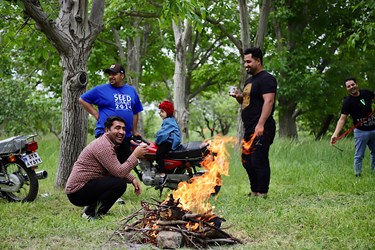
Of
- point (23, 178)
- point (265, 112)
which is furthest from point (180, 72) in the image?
point (265, 112)

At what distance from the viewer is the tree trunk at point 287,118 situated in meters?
25.2

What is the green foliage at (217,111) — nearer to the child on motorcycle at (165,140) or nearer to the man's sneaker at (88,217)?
the child on motorcycle at (165,140)

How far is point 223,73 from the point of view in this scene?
3030 cm

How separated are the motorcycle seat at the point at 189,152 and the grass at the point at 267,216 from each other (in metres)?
0.81

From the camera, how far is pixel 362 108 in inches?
420

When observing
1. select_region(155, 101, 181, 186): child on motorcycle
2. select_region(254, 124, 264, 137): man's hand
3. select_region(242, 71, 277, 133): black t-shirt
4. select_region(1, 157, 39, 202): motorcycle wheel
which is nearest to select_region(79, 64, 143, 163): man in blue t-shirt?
select_region(155, 101, 181, 186): child on motorcycle

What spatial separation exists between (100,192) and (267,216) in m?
2.09

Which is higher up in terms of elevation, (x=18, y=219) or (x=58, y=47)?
(x=58, y=47)

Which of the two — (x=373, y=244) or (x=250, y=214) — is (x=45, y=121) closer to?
(x=250, y=214)

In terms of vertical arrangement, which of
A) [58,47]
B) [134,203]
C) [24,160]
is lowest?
[134,203]

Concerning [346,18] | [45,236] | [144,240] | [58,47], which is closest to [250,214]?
[144,240]

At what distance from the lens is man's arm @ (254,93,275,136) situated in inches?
316

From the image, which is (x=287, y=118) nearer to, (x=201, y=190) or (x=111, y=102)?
(x=111, y=102)

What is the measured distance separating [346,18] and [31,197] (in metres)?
17.4
